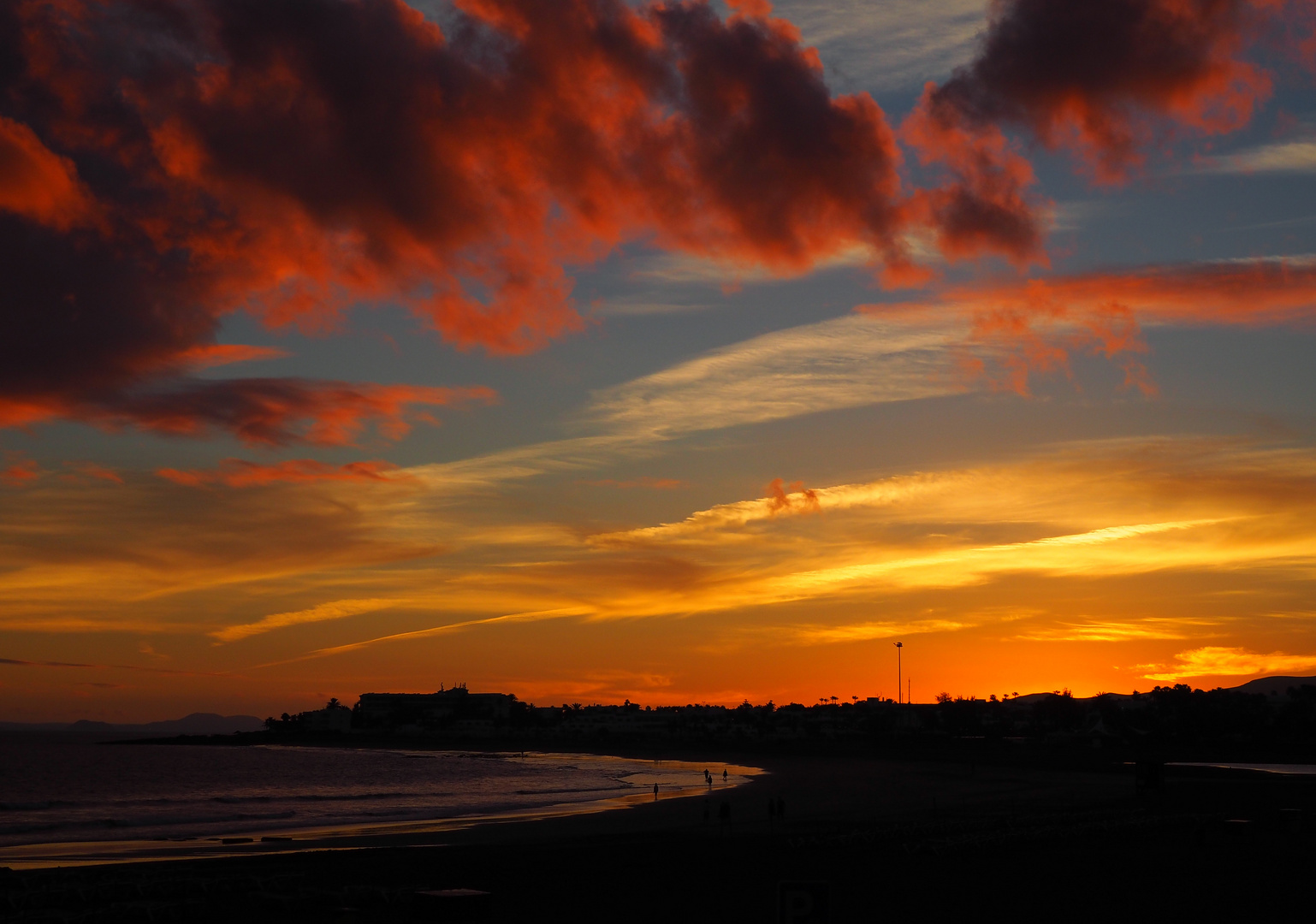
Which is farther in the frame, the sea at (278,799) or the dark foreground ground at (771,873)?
the sea at (278,799)

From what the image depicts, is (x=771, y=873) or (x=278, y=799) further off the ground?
(x=771, y=873)

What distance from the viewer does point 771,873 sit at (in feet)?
101

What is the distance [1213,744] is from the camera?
142 metres

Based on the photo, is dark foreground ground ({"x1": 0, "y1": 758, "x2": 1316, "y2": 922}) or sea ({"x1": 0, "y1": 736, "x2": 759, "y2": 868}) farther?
sea ({"x1": 0, "y1": 736, "x2": 759, "y2": 868})

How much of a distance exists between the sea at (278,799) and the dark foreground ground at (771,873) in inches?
332

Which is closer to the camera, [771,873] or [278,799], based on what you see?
[771,873]

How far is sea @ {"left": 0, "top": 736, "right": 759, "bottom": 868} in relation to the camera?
4772 cm

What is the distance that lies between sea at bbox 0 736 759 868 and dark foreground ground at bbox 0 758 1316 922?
844 centimetres

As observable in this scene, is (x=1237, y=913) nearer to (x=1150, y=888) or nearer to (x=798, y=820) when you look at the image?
(x=1150, y=888)

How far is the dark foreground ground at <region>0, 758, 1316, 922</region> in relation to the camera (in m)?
24.4

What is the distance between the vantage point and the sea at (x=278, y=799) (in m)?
47.7

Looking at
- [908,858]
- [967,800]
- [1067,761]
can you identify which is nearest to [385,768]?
[1067,761]

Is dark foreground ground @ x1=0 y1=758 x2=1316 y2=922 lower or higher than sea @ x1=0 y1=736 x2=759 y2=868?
higher

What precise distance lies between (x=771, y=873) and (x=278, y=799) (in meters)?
57.3
